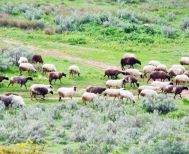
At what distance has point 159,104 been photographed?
82.1 ft

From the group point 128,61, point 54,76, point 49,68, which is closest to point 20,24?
point 128,61

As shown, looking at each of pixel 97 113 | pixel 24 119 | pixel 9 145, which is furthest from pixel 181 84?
pixel 9 145

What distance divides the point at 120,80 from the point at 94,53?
316 inches

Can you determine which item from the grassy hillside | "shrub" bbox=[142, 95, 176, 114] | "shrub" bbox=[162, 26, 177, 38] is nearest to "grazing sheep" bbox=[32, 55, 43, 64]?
the grassy hillside

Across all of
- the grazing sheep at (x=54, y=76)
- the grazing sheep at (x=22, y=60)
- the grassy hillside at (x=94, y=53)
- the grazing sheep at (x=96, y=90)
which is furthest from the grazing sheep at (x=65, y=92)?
the grazing sheep at (x=22, y=60)

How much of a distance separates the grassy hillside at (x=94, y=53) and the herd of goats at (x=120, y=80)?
435mm

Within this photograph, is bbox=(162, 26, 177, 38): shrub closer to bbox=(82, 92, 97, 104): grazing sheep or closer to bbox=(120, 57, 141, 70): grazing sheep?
bbox=(120, 57, 141, 70): grazing sheep

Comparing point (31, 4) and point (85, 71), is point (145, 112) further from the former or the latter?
point (31, 4)

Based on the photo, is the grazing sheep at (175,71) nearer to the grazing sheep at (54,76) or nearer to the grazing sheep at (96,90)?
the grazing sheep at (96,90)

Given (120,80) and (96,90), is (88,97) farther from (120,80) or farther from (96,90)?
(120,80)

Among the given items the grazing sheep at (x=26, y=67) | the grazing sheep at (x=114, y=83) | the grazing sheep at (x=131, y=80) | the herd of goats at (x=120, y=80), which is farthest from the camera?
the grazing sheep at (x=26, y=67)

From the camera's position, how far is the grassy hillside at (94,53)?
67.1 feet

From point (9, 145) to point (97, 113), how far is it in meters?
5.09

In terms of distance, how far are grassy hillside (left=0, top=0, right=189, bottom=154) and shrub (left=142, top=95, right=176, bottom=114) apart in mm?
345
